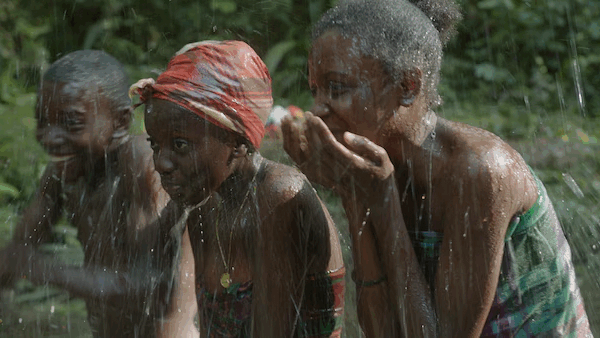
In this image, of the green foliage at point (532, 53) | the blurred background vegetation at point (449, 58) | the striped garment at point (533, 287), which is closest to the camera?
the striped garment at point (533, 287)

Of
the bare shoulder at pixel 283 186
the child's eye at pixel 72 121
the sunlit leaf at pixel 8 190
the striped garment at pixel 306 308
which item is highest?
the bare shoulder at pixel 283 186

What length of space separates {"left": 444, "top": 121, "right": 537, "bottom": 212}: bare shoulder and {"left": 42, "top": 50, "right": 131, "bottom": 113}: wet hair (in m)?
1.61

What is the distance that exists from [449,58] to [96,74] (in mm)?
4397

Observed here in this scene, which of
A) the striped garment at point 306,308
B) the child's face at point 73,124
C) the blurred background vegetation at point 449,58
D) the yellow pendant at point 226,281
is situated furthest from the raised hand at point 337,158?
the blurred background vegetation at point 449,58

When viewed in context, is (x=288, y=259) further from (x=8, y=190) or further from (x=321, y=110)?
(x=8, y=190)

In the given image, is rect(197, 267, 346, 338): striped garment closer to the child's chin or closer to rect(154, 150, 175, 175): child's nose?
rect(154, 150, 175, 175): child's nose

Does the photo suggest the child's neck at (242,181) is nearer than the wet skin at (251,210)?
No

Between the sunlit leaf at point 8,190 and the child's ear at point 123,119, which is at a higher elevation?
the child's ear at point 123,119

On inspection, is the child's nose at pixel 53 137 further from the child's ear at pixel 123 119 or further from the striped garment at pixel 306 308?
the striped garment at pixel 306 308

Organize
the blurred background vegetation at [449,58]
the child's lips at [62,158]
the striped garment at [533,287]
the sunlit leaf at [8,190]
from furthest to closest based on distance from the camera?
1. the blurred background vegetation at [449,58]
2. the sunlit leaf at [8,190]
3. the child's lips at [62,158]
4. the striped garment at [533,287]

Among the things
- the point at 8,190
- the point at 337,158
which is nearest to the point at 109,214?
the point at 337,158

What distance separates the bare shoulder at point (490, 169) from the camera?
228 cm

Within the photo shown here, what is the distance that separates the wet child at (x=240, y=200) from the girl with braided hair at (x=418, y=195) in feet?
0.79

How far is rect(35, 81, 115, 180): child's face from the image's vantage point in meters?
3.28
